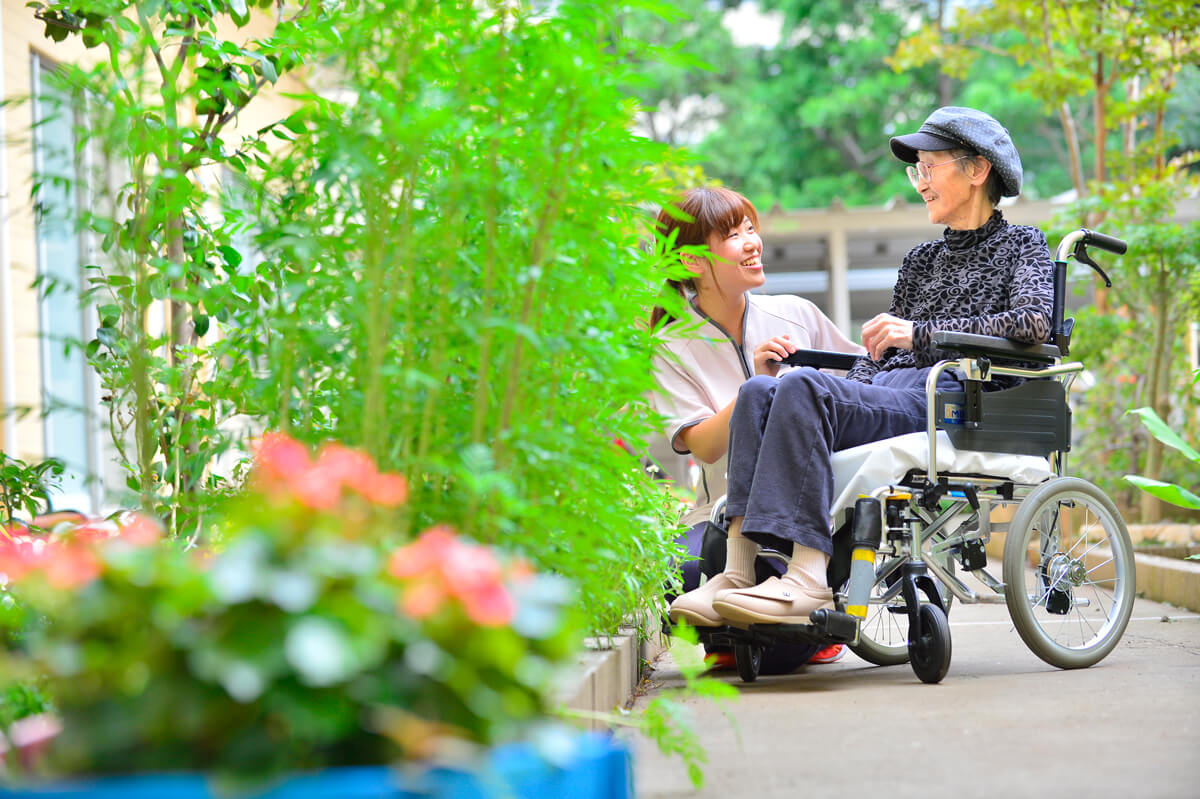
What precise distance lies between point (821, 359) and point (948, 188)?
548 mm

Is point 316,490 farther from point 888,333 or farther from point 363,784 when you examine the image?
point 888,333

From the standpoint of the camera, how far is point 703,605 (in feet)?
8.69

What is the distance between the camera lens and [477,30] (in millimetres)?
1760

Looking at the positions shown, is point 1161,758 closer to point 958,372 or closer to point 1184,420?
point 958,372

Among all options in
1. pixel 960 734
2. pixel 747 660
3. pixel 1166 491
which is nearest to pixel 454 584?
pixel 960 734

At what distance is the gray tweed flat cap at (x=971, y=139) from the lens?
311 centimetres

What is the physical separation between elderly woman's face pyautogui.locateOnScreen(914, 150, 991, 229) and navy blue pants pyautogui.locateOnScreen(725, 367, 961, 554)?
0.64 metres

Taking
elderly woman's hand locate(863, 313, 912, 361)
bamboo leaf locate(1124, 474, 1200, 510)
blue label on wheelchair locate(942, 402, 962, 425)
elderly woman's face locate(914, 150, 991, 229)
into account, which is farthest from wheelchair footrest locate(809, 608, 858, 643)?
elderly woman's face locate(914, 150, 991, 229)

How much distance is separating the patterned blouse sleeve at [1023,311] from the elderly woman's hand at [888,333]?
0.03 meters

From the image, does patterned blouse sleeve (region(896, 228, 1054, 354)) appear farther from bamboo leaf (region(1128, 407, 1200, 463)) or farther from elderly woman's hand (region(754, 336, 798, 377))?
bamboo leaf (region(1128, 407, 1200, 463))

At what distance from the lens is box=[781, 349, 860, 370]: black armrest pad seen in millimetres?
3172

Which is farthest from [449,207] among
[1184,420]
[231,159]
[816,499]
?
[1184,420]

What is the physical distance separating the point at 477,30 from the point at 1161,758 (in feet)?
4.82

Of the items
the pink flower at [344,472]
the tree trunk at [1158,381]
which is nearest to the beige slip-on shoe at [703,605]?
the pink flower at [344,472]
